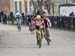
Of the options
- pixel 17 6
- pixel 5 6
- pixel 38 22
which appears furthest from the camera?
pixel 5 6

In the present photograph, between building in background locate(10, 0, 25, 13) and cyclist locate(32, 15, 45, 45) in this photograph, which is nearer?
cyclist locate(32, 15, 45, 45)

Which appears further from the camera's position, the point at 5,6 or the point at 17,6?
the point at 5,6

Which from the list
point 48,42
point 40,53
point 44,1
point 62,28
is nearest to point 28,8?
point 44,1

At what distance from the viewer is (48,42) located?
22.3 metres

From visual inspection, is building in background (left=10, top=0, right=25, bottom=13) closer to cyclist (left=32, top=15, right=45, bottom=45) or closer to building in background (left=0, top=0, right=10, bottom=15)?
building in background (left=0, top=0, right=10, bottom=15)

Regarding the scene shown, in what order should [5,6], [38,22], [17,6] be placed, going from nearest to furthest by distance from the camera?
[38,22], [17,6], [5,6]

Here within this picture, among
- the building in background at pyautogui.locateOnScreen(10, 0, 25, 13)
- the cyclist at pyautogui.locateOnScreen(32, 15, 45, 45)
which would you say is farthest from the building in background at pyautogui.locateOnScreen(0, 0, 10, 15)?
the cyclist at pyautogui.locateOnScreen(32, 15, 45, 45)

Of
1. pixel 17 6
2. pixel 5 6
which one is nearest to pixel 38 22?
pixel 17 6

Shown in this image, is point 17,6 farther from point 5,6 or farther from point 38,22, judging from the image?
point 38,22

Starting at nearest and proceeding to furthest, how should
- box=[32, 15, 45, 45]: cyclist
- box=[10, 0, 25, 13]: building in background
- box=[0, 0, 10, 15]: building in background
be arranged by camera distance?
box=[32, 15, 45, 45]: cyclist
box=[10, 0, 25, 13]: building in background
box=[0, 0, 10, 15]: building in background

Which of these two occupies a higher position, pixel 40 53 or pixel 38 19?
pixel 38 19

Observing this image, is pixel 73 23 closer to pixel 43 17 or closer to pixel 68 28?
pixel 68 28

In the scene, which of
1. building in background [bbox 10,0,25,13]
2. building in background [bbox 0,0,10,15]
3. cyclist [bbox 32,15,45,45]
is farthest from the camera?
building in background [bbox 0,0,10,15]

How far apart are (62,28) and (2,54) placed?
2187cm
